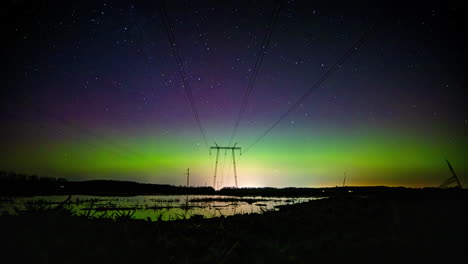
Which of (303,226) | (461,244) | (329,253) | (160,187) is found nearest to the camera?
(329,253)

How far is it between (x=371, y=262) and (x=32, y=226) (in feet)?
25.3

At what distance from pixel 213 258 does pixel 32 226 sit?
4.40 m

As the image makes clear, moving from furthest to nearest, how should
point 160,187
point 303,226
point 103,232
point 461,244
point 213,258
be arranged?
point 160,187 < point 303,226 < point 461,244 < point 103,232 < point 213,258

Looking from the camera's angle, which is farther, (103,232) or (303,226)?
(303,226)

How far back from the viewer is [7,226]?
241 inches

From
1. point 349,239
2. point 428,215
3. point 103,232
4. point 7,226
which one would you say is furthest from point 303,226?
point 7,226

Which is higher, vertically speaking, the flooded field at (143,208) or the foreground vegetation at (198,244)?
the foreground vegetation at (198,244)

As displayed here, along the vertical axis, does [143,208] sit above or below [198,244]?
below

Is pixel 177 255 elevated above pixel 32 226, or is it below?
below

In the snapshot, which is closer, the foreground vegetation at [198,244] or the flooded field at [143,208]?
the foreground vegetation at [198,244]

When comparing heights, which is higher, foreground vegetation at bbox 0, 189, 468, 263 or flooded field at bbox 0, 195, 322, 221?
foreground vegetation at bbox 0, 189, 468, 263

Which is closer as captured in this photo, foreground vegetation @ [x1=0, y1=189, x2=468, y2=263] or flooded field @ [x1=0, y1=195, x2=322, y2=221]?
foreground vegetation @ [x1=0, y1=189, x2=468, y2=263]

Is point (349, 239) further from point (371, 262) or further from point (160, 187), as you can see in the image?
point (160, 187)

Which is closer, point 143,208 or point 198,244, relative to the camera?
point 198,244
